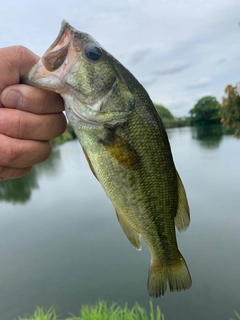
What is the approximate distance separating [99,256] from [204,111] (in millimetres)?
75314

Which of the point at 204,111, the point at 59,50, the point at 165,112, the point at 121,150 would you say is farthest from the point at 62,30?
the point at 165,112

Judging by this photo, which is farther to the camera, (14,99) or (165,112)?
(165,112)

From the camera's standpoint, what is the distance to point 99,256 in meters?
9.19

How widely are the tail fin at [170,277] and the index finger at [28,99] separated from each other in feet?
4.45

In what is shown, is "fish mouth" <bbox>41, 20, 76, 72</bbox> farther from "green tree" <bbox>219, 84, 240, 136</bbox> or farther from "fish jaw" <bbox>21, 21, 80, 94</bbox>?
"green tree" <bbox>219, 84, 240, 136</bbox>

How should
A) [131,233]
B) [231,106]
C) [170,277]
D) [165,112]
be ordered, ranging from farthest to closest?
[165,112]
[231,106]
[170,277]
[131,233]

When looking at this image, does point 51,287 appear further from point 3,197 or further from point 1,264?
point 3,197

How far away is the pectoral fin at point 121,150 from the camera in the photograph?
168cm

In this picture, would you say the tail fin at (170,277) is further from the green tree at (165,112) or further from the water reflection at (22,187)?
the green tree at (165,112)

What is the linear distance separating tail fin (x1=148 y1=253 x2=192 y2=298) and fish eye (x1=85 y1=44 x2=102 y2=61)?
58.5 inches

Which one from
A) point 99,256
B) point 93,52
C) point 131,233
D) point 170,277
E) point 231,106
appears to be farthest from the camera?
point 99,256

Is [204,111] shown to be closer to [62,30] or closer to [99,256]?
[99,256]

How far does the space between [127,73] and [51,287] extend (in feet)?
25.6

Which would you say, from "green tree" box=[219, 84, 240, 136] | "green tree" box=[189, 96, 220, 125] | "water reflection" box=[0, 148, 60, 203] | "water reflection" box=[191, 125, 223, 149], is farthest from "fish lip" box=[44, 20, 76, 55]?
"green tree" box=[189, 96, 220, 125]
